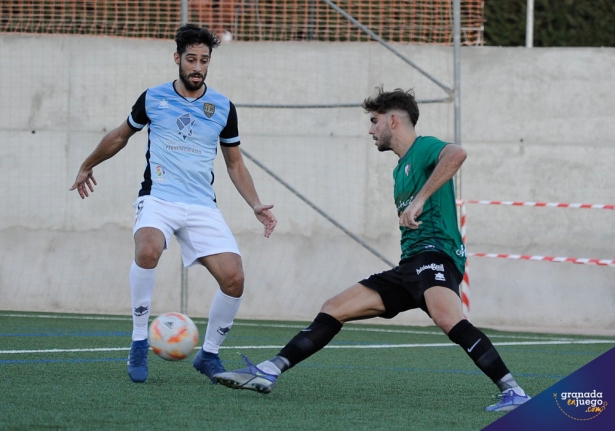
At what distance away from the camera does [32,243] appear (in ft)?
44.6

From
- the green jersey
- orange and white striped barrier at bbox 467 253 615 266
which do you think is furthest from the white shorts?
orange and white striped barrier at bbox 467 253 615 266

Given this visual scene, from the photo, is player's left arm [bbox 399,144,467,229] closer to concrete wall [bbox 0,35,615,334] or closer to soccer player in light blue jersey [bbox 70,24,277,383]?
soccer player in light blue jersey [bbox 70,24,277,383]

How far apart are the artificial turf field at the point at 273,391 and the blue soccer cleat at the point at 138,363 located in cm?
8

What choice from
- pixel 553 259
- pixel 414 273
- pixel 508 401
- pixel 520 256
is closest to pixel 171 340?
pixel 414 273

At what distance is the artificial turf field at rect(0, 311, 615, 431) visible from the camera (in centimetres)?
514

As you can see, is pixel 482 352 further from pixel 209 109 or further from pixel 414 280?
pixel 209 109

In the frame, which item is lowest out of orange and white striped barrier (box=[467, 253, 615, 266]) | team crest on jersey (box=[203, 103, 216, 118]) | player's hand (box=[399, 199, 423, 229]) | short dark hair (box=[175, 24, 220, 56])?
orange and white striped barrier (box=[467, 253, 615, 266])

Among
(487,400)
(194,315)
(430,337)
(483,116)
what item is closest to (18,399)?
(487,400)

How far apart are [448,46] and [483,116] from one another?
94cm

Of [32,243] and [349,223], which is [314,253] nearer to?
[349,223]

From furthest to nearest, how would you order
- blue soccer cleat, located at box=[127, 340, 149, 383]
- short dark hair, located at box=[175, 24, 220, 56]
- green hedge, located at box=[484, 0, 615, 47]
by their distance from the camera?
1. green hedge, located at box=[484, 0, 615, 47]
2. short dark hair, located at box=[175, 24, 220, 56]
3. blue soccer cleat, located at box=[127, 340, 149, 383]

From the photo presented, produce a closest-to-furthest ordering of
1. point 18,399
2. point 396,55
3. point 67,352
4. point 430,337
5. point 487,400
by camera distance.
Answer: point 18,399, point 487,400, point 67,352, point 430,337, point 396,55

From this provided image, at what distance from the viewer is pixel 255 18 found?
46.0 ft

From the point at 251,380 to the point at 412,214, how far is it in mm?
1247
